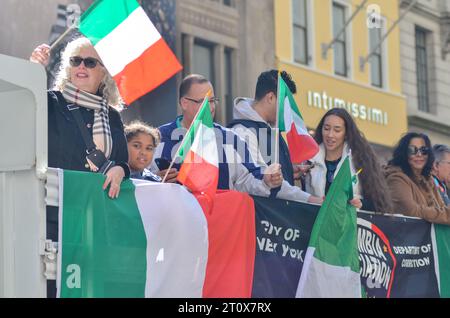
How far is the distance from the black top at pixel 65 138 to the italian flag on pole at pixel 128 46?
0.49 meters

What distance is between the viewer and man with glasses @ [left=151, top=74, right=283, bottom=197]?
23.3 feet

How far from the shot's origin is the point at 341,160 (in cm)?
801

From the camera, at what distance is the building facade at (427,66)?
33094 mm

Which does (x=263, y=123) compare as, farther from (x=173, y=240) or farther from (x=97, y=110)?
(x=173, y=240)

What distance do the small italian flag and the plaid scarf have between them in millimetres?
414

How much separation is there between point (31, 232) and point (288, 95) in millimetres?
2901

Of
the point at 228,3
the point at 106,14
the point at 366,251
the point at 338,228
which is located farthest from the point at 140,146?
the point at 228,3

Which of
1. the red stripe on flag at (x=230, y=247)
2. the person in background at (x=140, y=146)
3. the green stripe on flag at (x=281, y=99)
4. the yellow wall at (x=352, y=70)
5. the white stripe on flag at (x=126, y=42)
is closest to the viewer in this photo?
the red stripe on flag at (x=230, y=247)

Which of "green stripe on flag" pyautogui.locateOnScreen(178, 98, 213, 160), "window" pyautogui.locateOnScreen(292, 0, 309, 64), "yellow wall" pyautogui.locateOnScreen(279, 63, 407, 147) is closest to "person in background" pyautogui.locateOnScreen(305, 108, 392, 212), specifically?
"green stripe on flag" pyautogui.locateOnScreen(178, 98, 213, 160)

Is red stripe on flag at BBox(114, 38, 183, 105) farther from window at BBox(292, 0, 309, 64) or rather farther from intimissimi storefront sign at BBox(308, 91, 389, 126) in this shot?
window at BBox(292, 0, 309, 64)

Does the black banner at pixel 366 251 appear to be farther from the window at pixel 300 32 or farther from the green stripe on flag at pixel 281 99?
the window at pixel 300 32

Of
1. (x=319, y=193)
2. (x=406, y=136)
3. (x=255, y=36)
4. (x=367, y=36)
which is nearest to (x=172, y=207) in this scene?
(x=319, y=193)

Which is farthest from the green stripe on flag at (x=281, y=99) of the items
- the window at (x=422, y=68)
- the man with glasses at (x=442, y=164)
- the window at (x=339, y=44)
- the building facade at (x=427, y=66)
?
the window at (x=422, y=68)

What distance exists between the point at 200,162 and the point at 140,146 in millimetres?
1065
